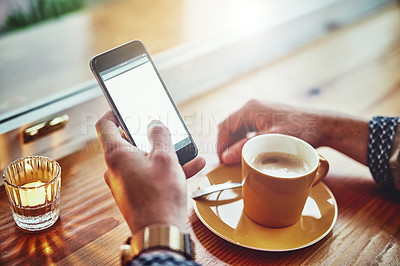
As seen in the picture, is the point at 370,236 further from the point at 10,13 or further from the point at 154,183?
the point at 10,13

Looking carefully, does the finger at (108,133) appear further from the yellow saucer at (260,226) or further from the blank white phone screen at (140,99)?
the yellow saucer at (260,226)

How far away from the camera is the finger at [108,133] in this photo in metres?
0.55

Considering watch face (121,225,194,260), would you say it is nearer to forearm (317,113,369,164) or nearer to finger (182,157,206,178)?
finger (182,157,206,178)

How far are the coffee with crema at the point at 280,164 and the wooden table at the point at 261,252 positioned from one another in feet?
0.37

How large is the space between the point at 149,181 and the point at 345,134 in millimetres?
453

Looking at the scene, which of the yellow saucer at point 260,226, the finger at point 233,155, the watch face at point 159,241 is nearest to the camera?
the watch face at point 159,241

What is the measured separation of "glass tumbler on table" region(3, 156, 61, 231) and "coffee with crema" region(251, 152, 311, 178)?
32 centimetres

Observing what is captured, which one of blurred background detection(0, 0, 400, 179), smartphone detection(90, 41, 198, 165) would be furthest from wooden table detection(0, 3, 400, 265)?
smartphone detection(90, 41, 198, 165)

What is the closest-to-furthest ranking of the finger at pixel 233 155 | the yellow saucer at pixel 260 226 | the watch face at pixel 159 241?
the watch face at pixel 159 241
the yellow saucer at pixel 260 226
the finger at pixel 233 155

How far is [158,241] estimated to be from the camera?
46 cm

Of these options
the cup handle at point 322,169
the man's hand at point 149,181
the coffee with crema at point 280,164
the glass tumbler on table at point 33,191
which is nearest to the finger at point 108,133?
the man's hand at point 149,181

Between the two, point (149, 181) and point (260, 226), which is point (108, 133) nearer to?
point (149, 181)

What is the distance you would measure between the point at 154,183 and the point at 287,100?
0.59 m

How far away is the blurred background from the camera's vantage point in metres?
0.83
